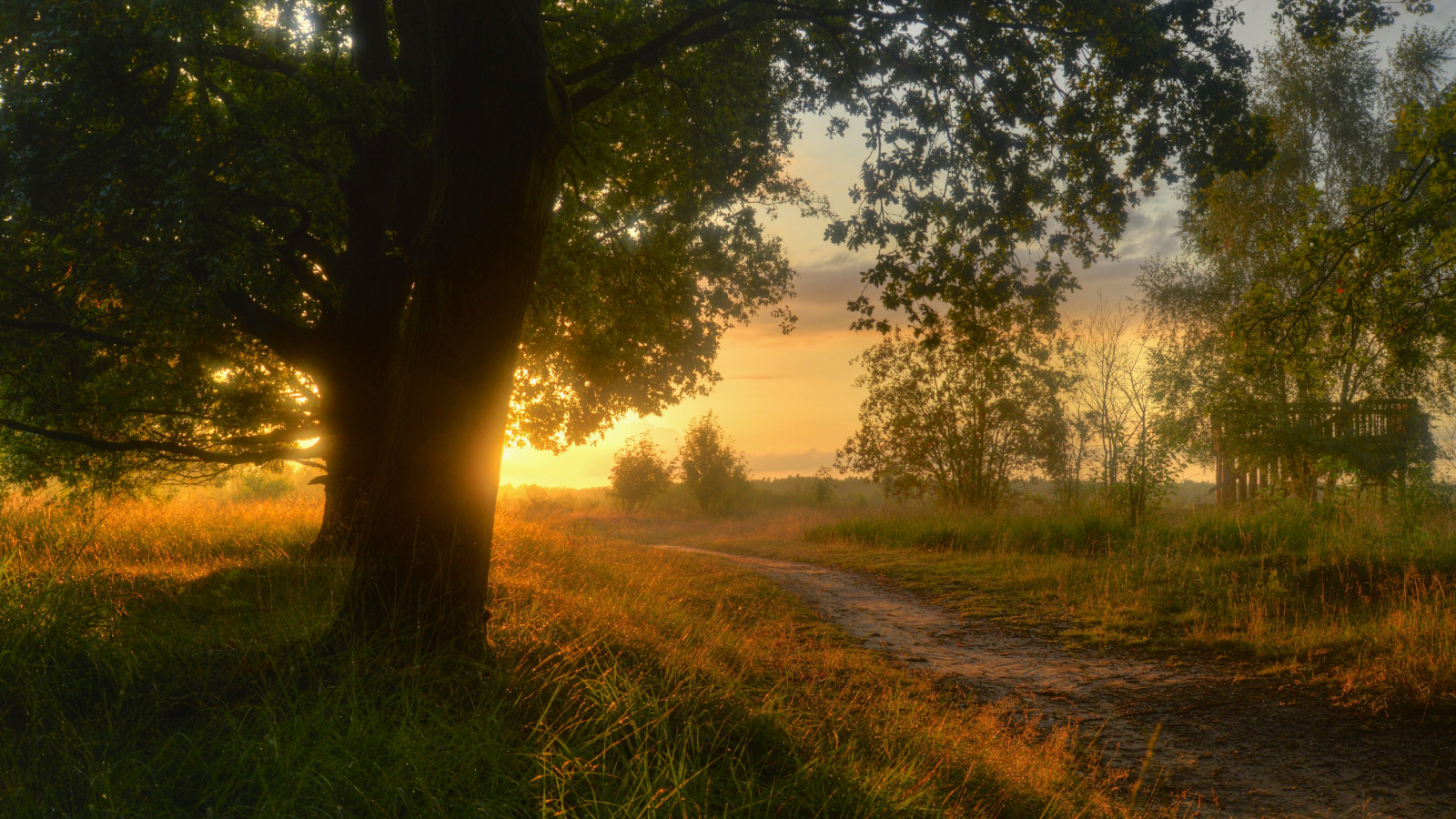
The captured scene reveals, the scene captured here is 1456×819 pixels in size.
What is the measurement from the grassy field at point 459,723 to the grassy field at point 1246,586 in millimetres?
3430

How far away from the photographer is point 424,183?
8898 mm

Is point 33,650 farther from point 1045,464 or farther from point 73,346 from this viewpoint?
point 1045,464

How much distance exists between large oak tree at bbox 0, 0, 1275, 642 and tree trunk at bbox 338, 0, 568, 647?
0.02m

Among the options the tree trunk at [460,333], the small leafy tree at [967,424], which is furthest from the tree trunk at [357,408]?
the small leafy tree at [967,424]

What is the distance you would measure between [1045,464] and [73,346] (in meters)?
22.1

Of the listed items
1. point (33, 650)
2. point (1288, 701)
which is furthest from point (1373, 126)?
point (33, 650)

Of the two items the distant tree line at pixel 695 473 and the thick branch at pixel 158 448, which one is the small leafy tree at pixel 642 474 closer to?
the distant tree line at pixel 695 473

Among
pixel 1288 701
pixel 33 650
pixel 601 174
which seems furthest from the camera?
pixel 601 174

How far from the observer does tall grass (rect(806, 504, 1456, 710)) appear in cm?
648

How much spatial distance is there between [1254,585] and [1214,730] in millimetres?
4768

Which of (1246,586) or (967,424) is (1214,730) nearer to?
(1246,586)

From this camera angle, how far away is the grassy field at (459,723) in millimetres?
3219

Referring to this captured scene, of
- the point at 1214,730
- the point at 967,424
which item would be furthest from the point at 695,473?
the point at 1214,730

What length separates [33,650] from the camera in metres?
4.43
